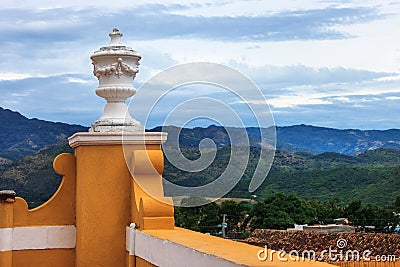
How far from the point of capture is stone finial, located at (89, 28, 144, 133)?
582cm

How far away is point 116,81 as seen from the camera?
19.4ft

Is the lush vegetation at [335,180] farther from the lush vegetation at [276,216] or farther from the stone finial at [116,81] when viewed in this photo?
the stone finial at [116,81]

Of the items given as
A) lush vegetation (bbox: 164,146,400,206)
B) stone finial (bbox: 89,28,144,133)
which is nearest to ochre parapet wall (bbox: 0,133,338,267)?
stone finial (bbox: 89,28,144,133)

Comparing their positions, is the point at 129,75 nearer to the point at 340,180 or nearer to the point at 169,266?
the point at 169,266

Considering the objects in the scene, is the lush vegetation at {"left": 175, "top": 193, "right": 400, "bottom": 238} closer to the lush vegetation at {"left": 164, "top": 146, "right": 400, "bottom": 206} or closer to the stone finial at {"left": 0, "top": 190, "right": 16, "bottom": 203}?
the lush vegetation at {"left": 164, "top": 146, "right": 400, "bottom": 206}

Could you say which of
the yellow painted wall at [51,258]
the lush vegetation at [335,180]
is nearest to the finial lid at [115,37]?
the yellow painted wall at [51,258]

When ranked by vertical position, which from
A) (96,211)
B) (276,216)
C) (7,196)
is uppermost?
(7,196)

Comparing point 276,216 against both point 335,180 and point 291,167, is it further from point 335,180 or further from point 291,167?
point 291,167

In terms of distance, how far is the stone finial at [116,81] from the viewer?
5824mm

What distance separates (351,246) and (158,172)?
572 inches

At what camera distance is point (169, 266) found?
13.8 ft

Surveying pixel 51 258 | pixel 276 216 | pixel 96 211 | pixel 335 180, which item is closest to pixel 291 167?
pixel 335 180

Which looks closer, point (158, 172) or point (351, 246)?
point (158, 172)

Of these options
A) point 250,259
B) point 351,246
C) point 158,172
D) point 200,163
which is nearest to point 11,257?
point 158,172
